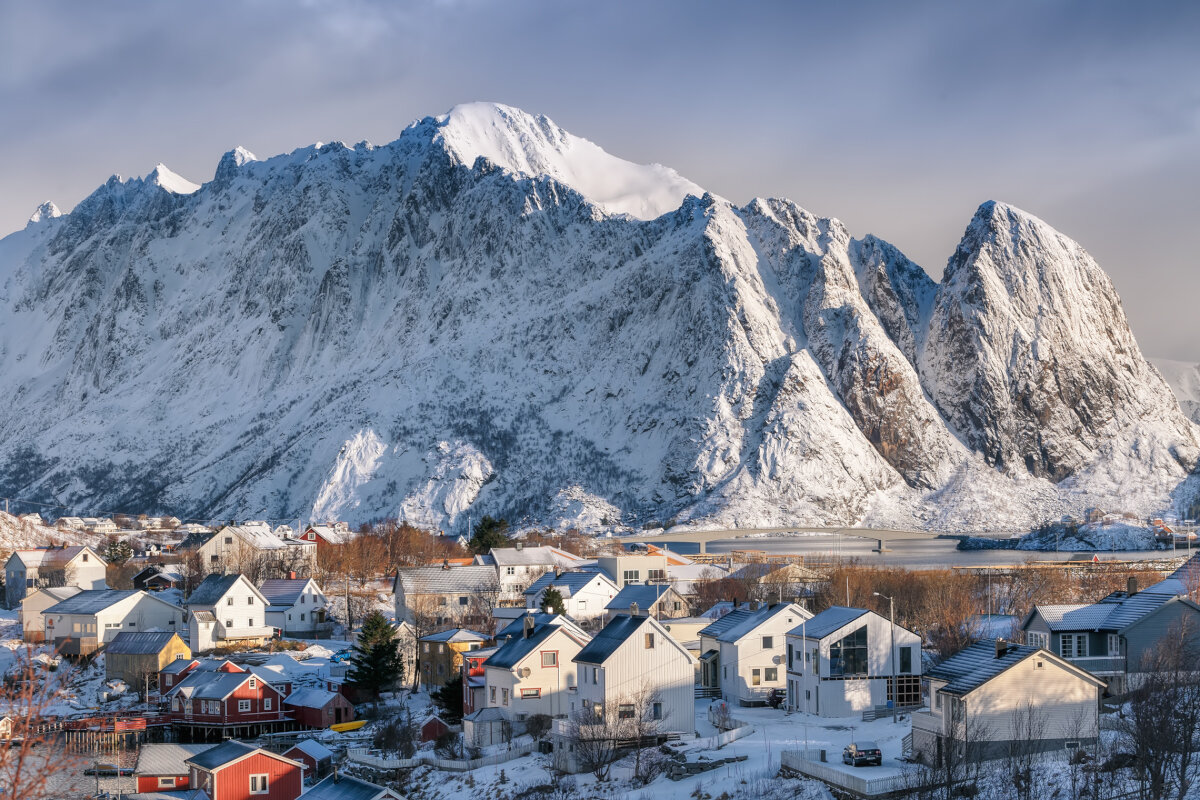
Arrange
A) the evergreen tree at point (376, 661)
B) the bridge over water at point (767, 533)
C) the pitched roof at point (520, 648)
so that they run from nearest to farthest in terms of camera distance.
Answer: the pitched roof at point (520, 648) < the evergreen tree at point (376, 661) < the bridge over water at point (767, 533)

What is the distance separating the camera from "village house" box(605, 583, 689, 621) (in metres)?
78.6

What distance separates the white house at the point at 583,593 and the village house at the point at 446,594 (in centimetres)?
359

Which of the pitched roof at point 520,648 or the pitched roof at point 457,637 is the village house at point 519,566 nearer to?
the pitched roof at point 457,637

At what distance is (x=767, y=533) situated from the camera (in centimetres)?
15538

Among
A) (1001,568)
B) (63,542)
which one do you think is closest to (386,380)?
(63,542)

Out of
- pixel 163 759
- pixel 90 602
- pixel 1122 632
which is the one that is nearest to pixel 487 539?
pixel 90 602

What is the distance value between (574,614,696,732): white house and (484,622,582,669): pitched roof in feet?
11.7

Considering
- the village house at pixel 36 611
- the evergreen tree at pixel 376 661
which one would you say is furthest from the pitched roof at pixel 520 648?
the village house at pixel 36 611

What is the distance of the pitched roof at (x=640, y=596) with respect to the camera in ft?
258

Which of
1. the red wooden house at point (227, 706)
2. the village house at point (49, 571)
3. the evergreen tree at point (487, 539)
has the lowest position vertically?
the red wooden house at point (227, 706)

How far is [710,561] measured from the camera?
130375 mm

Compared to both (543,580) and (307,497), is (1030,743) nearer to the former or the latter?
(543,580)

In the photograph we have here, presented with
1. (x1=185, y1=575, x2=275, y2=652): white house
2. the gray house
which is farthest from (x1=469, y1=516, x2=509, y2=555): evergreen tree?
the gray house

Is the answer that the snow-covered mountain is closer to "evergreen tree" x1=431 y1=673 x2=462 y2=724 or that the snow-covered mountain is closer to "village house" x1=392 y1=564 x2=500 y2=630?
"village house" x1=392 y1=564 x2=500 y2=630
